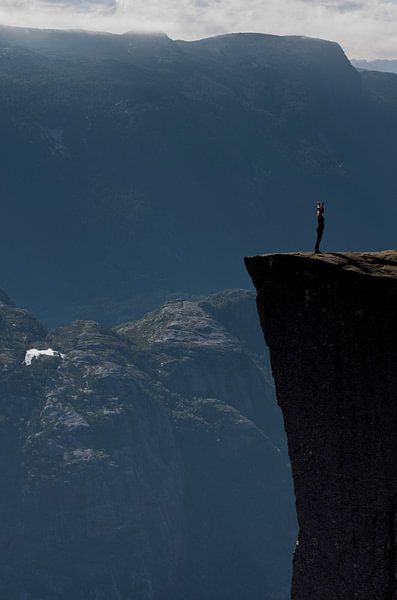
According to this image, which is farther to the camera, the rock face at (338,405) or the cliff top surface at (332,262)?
the cliff top surface at (332,262)

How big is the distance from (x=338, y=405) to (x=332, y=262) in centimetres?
542

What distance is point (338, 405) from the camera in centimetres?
4416

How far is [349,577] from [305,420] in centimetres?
616

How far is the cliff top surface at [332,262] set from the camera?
43844mm

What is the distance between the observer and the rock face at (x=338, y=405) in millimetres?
43156

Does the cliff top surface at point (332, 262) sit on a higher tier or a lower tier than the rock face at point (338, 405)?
higher

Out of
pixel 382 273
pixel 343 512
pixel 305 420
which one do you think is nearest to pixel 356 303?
pixel 382 273

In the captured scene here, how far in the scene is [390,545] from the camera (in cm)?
4334

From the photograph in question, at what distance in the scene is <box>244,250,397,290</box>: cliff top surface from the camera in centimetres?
4384

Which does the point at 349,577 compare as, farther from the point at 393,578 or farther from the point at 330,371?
the point at 330,371

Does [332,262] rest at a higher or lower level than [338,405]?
higher

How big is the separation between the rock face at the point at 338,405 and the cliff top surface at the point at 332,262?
0.05 m

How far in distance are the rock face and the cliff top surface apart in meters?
0.05

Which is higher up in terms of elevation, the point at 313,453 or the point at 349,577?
the point at 313,453
